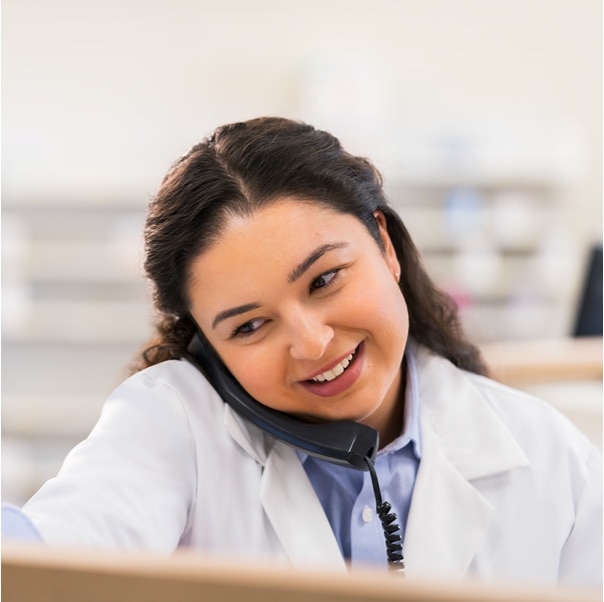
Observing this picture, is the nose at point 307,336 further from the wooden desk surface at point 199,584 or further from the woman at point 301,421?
the wooden desk surface at point 199,584

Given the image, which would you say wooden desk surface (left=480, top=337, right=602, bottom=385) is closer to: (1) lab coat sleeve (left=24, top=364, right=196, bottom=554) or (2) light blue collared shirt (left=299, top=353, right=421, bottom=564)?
(2) light blue collared shirt (left=299, top=353, right=421, bottom=564)

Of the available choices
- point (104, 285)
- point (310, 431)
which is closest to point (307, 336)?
point (310, 431)

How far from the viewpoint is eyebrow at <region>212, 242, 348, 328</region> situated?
37.7 inches

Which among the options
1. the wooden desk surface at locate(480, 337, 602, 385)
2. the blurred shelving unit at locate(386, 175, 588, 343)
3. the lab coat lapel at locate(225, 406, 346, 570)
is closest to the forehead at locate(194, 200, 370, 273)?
the lab coat lapel at locate(225, 406, 346, 570)

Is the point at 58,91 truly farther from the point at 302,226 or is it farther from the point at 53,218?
the point at 302,226

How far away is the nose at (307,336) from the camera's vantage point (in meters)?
0.95

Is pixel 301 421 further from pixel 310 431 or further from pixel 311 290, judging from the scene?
pixel 311 290

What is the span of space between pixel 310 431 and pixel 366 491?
0.11 meters

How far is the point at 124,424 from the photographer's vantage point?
998 mm

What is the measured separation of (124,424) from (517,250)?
11.8 ft

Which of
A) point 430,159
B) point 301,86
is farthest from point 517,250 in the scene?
point 301,86

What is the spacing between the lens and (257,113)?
454cm

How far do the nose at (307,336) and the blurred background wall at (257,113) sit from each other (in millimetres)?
3189

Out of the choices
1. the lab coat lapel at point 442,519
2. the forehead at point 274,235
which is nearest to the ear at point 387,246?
the forehead at point 274,235
